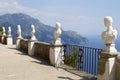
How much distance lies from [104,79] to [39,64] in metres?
5.68

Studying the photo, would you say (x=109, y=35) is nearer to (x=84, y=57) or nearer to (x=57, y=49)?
(x=84, y=57)

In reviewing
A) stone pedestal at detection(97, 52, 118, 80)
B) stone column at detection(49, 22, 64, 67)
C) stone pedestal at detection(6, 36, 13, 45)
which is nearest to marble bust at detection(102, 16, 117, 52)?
stone pedestal at detection(97, 52, 118, 80)

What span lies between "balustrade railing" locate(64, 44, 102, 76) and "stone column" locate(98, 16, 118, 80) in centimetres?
192

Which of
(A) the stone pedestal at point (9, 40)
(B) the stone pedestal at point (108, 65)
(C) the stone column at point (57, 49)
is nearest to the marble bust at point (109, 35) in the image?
(B) the stone pedestal at point (108, 65)

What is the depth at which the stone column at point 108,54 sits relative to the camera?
9945mm

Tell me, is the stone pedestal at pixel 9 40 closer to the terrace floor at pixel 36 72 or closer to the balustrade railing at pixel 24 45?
the balustrade railing at pixel 24 45

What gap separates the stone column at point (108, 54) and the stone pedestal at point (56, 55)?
4.62 meters

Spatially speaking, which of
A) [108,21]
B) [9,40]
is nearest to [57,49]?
[108,21]

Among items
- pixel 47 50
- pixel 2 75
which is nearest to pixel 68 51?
pixel 47 50

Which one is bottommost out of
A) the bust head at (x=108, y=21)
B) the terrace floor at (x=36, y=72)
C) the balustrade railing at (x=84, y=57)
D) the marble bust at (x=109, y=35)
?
the terrace floor at (x=36, y=72)

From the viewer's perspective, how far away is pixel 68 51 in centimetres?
1523

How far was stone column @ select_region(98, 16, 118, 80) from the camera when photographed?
9.95 metres

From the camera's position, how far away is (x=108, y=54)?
9906mm

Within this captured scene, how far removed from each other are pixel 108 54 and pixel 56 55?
507cm
